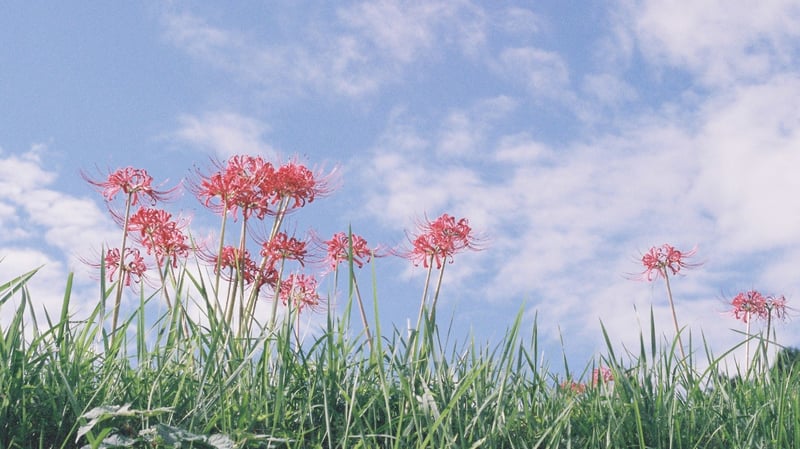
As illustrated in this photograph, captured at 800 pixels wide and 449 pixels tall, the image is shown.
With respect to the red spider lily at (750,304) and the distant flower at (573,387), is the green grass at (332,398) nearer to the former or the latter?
the distant flower at (573,387)

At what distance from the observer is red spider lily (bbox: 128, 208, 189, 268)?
164 inches

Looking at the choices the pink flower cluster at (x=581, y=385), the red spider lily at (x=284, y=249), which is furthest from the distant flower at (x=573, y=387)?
the red spider lily at (x=284, y=249)

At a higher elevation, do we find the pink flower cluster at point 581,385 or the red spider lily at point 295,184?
the red spider lily at point 295,184

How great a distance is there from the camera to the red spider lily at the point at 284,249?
156 inches

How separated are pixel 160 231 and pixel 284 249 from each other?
2.30 ft

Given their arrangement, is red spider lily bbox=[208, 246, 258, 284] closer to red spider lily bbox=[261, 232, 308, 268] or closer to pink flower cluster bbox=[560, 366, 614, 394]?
red spider lily bbox=[261, 232, 308, 268]

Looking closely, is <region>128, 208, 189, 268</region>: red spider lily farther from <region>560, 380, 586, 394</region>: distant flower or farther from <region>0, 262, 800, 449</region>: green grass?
<region>560, 380, 586, 394</region>: distant flower

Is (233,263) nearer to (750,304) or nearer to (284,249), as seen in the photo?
(284,249)

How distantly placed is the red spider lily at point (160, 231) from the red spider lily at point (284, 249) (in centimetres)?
48

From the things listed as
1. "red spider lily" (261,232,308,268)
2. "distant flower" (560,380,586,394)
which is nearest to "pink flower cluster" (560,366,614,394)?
"distant flower" (560,380,586,394)

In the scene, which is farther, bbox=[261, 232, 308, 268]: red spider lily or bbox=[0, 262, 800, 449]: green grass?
bbox=[261, 232, 308, 268]: red spider lily

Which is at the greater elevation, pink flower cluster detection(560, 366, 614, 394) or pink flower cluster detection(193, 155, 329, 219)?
pink flower cluster detection(193, 155, 329, 219)

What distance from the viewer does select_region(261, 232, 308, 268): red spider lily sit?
396cm

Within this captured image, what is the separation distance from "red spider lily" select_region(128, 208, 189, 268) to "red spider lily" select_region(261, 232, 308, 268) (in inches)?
19.1
